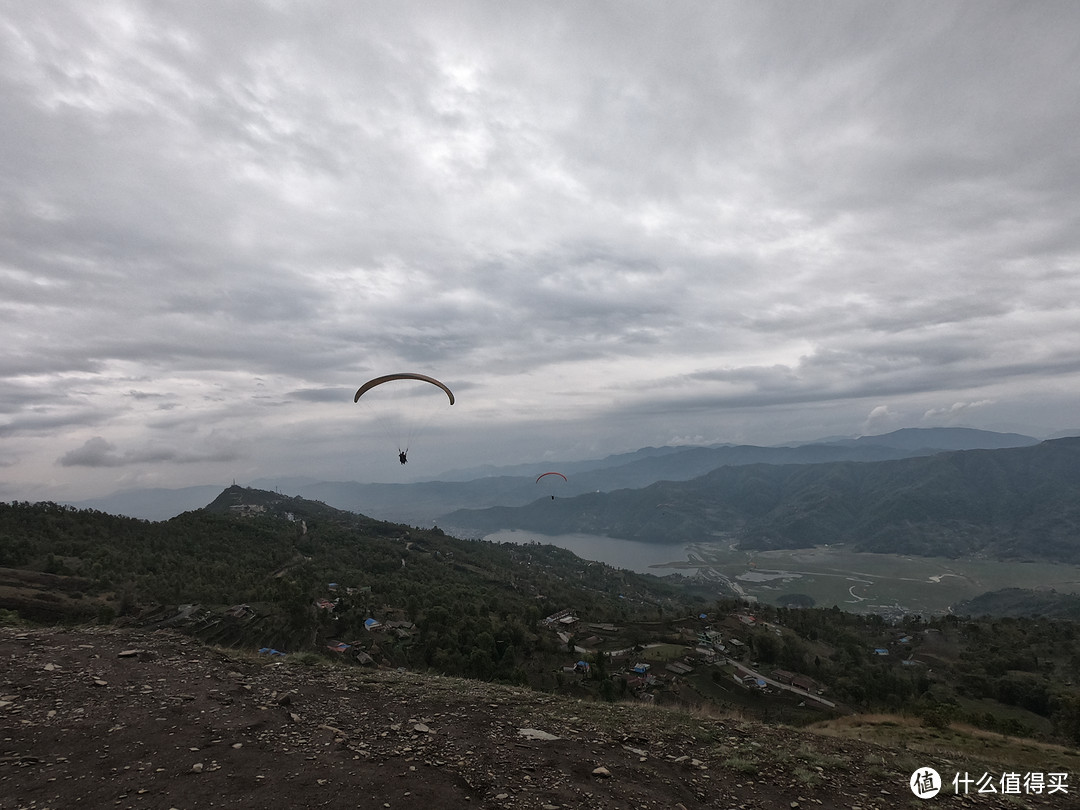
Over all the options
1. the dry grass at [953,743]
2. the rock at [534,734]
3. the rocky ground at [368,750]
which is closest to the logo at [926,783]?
the rocky ground at [368,750]

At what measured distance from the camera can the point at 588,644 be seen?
61375 millimetres

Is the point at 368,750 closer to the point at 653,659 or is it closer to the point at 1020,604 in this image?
the point at 653,659

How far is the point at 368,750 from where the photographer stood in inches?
337

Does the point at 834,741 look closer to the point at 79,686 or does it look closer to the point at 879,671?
the point at 79,686

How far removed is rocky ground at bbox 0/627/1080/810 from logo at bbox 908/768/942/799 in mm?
232

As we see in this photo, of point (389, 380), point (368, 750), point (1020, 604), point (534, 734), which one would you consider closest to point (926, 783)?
point (534, 734)

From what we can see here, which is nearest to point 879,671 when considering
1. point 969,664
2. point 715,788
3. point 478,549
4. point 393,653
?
point 969,664

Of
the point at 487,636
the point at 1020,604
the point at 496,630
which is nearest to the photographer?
the point at 487,636

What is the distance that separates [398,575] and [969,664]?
9267 cm

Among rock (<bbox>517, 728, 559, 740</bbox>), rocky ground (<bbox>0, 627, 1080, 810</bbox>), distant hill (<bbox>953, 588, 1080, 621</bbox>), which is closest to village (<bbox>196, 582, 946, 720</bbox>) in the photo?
rocky ground (<bbox>0, 627, 1080, 810</bbox>)

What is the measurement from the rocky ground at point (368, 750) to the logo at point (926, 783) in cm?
23

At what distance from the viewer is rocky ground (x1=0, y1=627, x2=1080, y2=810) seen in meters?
7.26

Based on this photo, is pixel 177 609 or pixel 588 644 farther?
pixel 588 644

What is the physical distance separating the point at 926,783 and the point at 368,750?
10.8m
